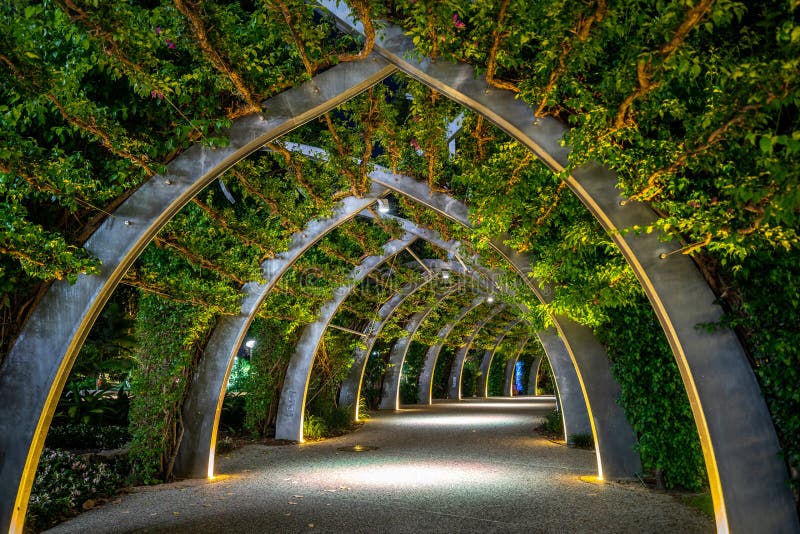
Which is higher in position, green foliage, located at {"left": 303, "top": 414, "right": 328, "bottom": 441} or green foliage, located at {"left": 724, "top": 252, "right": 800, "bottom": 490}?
green foliage, located at {"left": 724, "top": 252, "right": 800, "bottom": 490}

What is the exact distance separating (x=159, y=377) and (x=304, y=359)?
506cm

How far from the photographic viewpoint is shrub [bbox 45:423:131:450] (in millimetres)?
9602

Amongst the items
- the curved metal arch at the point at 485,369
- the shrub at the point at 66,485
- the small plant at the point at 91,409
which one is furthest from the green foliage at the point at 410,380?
the shrub at the point at 66,485

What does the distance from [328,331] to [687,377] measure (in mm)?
10943

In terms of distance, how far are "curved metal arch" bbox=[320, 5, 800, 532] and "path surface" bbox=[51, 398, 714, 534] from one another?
171 cm

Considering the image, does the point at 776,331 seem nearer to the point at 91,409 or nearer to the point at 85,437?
the point at 85,437

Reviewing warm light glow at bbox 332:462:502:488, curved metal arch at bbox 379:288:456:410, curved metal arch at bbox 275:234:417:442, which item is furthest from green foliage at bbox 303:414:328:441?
curved metal arch at bbox 379:288:456:410

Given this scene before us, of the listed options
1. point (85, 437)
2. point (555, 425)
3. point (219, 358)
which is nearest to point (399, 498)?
point (219, 358)

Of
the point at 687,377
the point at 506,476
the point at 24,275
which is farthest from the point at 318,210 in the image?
the point at 687,377

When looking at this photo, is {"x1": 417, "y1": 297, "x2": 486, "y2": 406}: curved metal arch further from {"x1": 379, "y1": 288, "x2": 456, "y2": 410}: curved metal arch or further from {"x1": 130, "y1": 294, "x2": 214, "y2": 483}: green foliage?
{"x1": 130, "y1": 294, "x2": 214, "y2": 483}: green foliage

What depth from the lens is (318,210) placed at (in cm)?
846

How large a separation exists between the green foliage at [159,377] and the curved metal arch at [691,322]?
5.17 metres

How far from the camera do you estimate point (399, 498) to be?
6.59 meters

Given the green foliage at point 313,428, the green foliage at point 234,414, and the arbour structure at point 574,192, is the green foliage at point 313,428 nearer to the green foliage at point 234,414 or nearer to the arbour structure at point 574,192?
the green foliage at point 234,414
